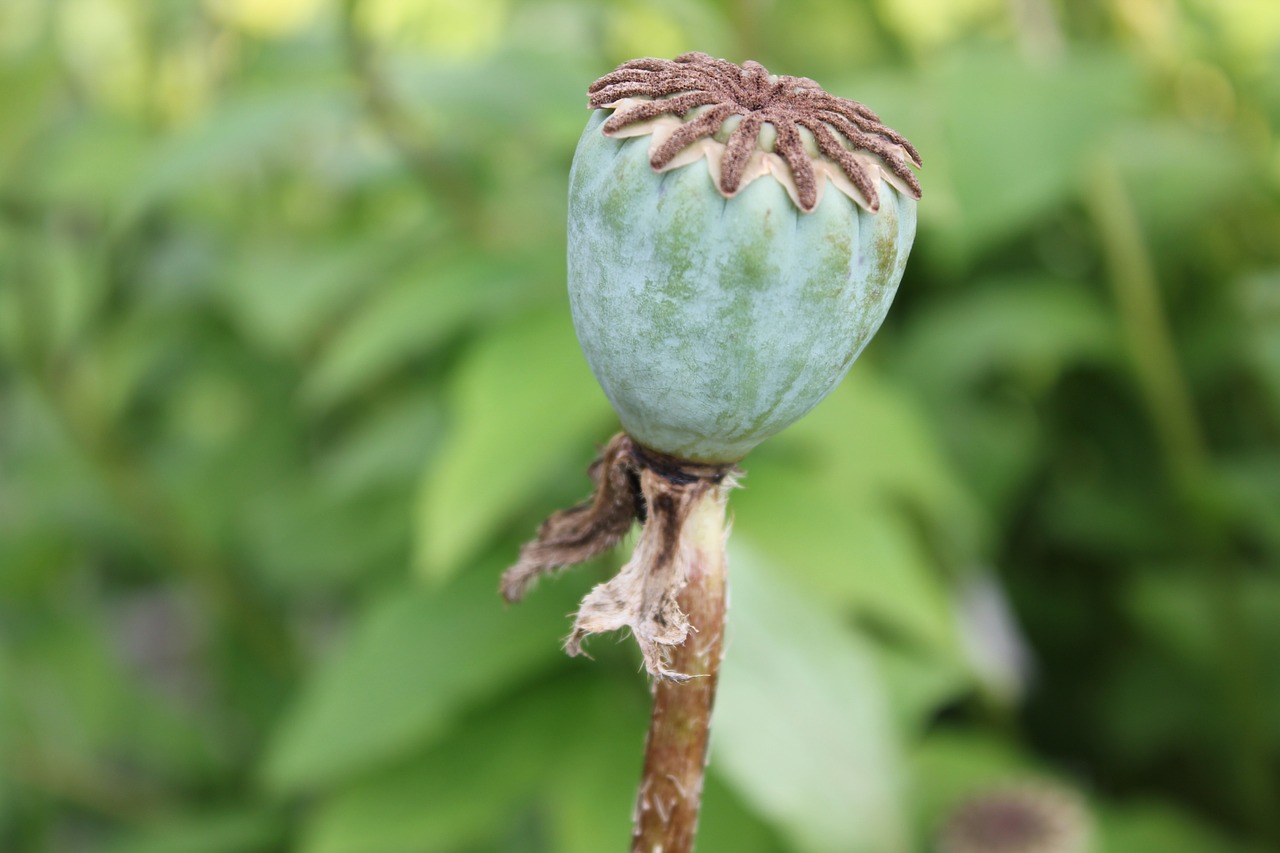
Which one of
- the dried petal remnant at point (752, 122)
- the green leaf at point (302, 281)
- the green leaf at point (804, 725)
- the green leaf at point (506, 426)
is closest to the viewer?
the dried petal remnant at point (752, 122)

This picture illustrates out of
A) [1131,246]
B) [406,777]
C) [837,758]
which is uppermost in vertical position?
[1131,246]

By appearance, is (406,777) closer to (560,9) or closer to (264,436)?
(264,436)

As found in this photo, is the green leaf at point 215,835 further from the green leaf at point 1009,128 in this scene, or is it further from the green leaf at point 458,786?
the green leaf at point 1009,128

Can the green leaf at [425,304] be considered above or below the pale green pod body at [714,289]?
above

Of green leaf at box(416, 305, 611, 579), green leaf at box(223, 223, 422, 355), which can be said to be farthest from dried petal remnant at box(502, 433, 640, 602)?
green leaf at box(223, 223, 422, 355)

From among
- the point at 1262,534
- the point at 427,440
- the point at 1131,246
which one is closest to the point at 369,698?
the point at 427,440

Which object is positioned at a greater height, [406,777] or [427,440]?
[427,440]

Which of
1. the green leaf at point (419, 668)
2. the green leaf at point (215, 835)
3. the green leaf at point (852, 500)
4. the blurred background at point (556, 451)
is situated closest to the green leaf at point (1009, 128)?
the blurred background at point (556, 451)

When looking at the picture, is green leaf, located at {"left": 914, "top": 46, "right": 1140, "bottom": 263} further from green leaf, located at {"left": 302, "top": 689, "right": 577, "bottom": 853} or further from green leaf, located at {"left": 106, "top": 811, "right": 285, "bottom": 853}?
green leaf, located at {"left": 106, "top": 811, "right": 285, "bottom": 853}
